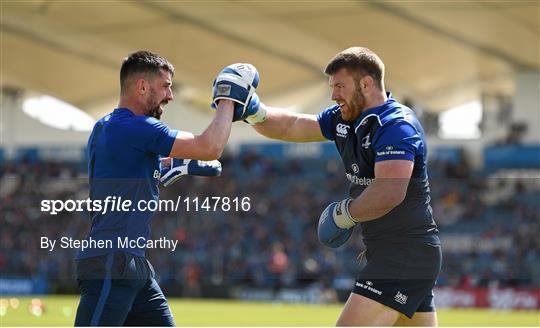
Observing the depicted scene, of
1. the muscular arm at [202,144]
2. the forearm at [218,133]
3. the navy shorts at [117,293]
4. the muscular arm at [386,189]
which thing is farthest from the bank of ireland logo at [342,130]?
the navy shorts at [117,293]

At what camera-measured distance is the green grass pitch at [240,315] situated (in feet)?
62.0

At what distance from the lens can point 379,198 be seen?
6098mm

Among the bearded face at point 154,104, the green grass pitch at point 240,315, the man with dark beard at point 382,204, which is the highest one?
the bearded face at point 154,104

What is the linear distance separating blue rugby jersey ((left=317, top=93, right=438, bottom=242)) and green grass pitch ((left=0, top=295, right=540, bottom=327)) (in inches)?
464

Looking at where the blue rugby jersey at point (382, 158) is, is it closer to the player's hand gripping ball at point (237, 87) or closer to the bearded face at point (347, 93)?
the bearded face at point (347, 93)

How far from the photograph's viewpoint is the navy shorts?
226 inches

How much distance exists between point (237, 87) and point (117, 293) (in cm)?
154

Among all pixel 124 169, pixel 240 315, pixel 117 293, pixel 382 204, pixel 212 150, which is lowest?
pixel 240 315

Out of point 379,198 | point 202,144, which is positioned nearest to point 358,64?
point 379,198

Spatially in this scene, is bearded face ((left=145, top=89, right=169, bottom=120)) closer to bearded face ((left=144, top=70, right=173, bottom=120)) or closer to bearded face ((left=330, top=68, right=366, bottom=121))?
bearded face ((left=144, top=70, right=173, bottom=120))

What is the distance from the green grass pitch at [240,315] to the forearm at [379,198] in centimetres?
1206

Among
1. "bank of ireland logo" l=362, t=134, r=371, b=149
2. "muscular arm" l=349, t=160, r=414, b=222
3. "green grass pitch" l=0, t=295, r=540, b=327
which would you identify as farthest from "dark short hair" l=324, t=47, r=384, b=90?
"green grass pitch" l=0, t=295, r=540, b=327

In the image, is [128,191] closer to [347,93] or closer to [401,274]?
[347,93]

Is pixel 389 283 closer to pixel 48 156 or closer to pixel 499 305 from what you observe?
pixel 499 305
